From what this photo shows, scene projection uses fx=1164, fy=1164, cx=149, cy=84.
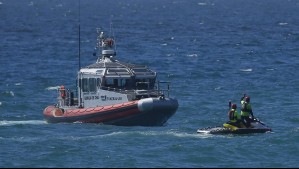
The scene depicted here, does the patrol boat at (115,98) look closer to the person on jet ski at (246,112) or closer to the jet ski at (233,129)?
the jet ski at (233,129)

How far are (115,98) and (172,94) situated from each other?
15.7 meters

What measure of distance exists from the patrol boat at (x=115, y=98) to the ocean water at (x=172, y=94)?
0.91 metres

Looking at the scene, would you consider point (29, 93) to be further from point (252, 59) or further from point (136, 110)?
point (252, 59)

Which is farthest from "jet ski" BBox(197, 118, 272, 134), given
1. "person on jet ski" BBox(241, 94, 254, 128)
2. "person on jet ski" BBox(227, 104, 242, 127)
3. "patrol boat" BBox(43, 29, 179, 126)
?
"patrol boat" BBox(43, 29, 179, 126)

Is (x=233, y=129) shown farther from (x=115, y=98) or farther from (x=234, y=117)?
(x=115, y=98)

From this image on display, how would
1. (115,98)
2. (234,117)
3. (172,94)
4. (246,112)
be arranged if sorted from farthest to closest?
(172,94) < (115,98) < (246,112) < (234,117)

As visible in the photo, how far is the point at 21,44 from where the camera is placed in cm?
12494

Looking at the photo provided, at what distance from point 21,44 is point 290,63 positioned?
3819 cm

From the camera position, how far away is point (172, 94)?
2847 inches

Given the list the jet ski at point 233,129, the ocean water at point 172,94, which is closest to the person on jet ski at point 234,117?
the jet ski at point 233,129

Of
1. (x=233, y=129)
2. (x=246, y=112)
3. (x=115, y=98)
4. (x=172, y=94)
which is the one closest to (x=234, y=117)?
(x=233, y=129)

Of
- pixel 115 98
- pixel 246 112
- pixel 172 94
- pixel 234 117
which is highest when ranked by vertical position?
pixel 115 98

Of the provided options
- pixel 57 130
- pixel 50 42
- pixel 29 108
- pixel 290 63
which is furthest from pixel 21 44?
pixel 57 130

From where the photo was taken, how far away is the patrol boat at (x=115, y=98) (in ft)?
181
